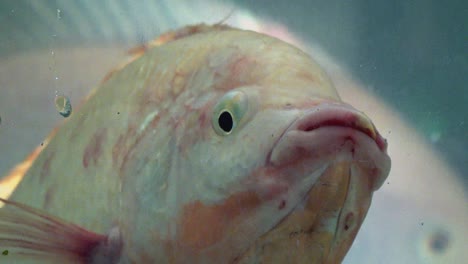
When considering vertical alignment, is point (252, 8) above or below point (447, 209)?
above

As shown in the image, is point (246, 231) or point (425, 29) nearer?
point (246, 231)

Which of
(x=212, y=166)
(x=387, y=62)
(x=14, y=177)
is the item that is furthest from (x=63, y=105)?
(x=212, y=166)

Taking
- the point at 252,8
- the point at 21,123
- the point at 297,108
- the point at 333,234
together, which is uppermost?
the point at 252,8

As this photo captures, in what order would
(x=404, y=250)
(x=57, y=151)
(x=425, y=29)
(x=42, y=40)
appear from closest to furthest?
(x=57, y=151)
(x=404, y=250)
(x=425, y=29)
(x=42, y=40)

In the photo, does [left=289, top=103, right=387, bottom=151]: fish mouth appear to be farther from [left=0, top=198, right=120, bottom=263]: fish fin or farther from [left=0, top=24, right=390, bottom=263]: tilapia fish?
[left=0, top=198, right=120, bottom=263]: fish fin

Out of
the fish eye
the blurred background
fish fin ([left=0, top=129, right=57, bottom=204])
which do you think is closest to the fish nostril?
the fish eye

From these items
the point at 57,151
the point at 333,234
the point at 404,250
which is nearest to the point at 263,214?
the point at 333,234

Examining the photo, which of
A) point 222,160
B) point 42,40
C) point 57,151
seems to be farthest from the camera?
point 42,40

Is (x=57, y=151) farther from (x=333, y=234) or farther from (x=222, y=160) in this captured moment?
(x=333, y=234)
